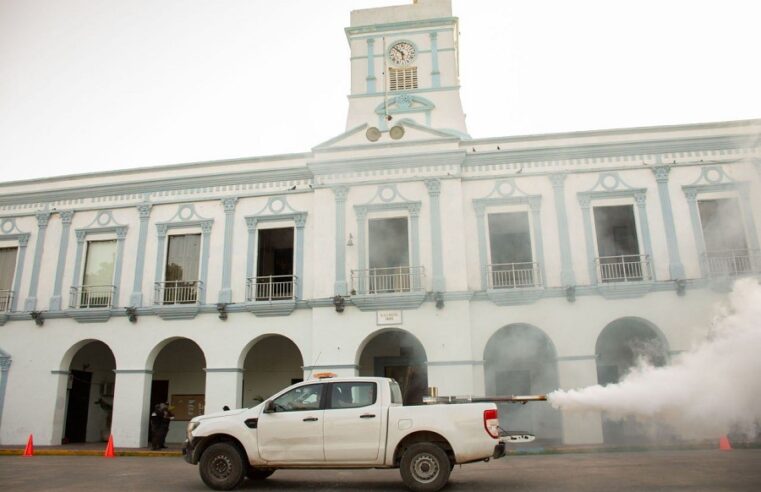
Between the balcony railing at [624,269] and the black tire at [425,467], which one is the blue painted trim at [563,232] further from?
the black tire at [425,467]

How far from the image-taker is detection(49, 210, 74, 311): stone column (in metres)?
19.1

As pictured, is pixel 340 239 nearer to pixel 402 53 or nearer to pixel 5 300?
pixel 402 53

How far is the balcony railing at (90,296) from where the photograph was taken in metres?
18.9

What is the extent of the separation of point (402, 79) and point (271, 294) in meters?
9.66

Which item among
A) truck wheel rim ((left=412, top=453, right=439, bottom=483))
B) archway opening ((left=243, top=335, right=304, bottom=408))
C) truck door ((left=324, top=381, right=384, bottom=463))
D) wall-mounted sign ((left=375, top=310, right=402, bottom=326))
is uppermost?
wall-mounted sign ((left=375, top=310, right=402, bottom=326))

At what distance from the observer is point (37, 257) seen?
64.7 ft

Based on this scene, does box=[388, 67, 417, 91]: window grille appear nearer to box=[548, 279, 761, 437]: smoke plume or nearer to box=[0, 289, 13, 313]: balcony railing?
box=[548, 279, 761, 437]: smoke plume

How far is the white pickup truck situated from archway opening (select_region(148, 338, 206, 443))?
11.2 m

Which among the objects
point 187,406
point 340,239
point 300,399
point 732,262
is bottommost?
point 187,406

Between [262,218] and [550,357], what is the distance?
989 cm

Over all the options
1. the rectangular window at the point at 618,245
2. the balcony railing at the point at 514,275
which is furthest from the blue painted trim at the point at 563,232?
the rectangular window at the point at 618,245

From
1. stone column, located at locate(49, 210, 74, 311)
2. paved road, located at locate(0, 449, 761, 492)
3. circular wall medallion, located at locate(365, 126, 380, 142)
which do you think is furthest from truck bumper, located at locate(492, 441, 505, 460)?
stone column, located at locate(49, 210, 74, 311)

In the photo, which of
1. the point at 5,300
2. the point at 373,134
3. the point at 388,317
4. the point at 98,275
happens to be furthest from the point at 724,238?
the point at 5,300

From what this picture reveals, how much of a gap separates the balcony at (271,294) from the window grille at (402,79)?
853 cm
